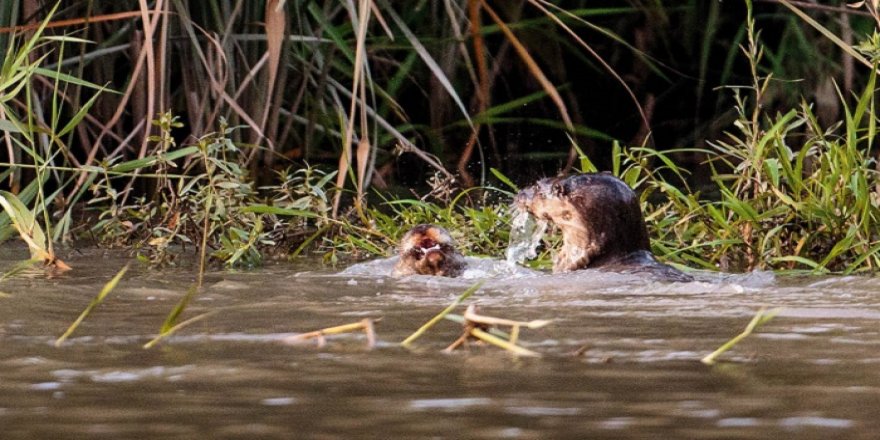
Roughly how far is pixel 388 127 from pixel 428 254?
107 centimetres

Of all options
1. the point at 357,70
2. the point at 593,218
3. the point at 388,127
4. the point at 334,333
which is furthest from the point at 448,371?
the point at 388,127

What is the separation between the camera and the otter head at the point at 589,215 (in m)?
4.75

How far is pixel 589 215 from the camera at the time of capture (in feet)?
15.9

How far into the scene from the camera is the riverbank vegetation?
15.1 ft

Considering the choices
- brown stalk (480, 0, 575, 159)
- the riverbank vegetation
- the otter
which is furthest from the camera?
brown stalk (480, 0, 575, 159)

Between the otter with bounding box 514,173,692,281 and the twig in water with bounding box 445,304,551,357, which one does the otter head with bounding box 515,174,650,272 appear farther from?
the twig in water with bounding box 445,304,551,357

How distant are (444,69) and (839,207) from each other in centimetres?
267

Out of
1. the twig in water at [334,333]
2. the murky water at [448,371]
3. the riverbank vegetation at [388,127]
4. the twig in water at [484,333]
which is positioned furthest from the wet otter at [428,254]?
the twig in water at [484,333]

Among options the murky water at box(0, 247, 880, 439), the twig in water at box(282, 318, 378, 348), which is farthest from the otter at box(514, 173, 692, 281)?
the twig in water at box(282, 318, 378, 348)

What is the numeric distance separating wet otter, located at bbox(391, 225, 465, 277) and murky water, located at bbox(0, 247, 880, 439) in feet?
2.48

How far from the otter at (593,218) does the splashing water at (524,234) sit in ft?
0.33

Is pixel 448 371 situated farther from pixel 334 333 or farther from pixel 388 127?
pixel 388 127

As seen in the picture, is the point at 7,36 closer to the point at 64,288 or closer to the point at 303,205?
the point at 303,205

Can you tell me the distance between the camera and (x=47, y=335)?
9.86ft
